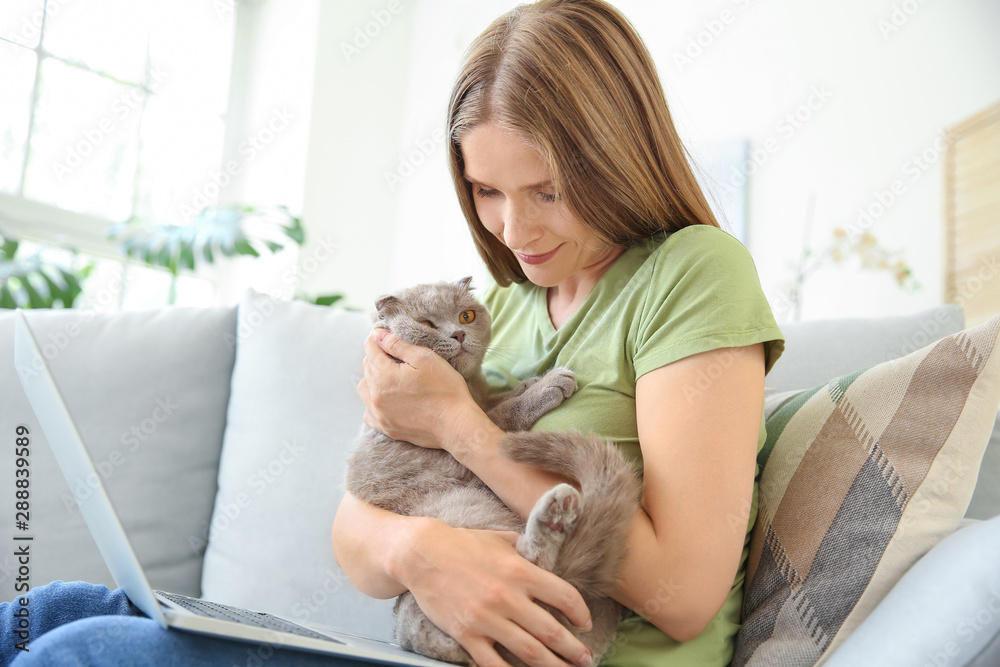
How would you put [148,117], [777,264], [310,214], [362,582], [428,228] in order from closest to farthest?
[362,582]
[777,264]
[148,117]
[310,214]
[428,228]

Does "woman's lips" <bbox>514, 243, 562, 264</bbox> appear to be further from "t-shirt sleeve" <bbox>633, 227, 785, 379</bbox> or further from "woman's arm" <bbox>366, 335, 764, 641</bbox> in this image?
"woman's arm" <bbox>366, 335, 764, 641</bbox>

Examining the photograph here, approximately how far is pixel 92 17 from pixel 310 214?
134cm

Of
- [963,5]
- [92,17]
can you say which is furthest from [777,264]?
[92,17]

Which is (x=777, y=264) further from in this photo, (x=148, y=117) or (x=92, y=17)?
(x=92, y=17)

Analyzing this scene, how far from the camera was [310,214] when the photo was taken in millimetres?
3564

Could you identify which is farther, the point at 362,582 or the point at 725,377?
the point at 362,582

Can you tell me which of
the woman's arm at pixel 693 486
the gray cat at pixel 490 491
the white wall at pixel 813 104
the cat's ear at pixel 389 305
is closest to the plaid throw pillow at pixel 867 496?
the woman's arm at pixel 693 486

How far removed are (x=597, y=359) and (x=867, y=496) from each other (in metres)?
0.42

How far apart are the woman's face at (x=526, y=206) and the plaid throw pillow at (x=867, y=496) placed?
18.8 inches

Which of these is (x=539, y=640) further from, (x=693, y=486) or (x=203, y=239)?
(x=203, y=239)

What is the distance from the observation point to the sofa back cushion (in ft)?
4.58

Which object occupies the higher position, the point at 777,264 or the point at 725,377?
the point at 777,264

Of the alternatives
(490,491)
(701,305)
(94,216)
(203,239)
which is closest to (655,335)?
(701,305)

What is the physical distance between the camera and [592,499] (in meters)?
0.83
